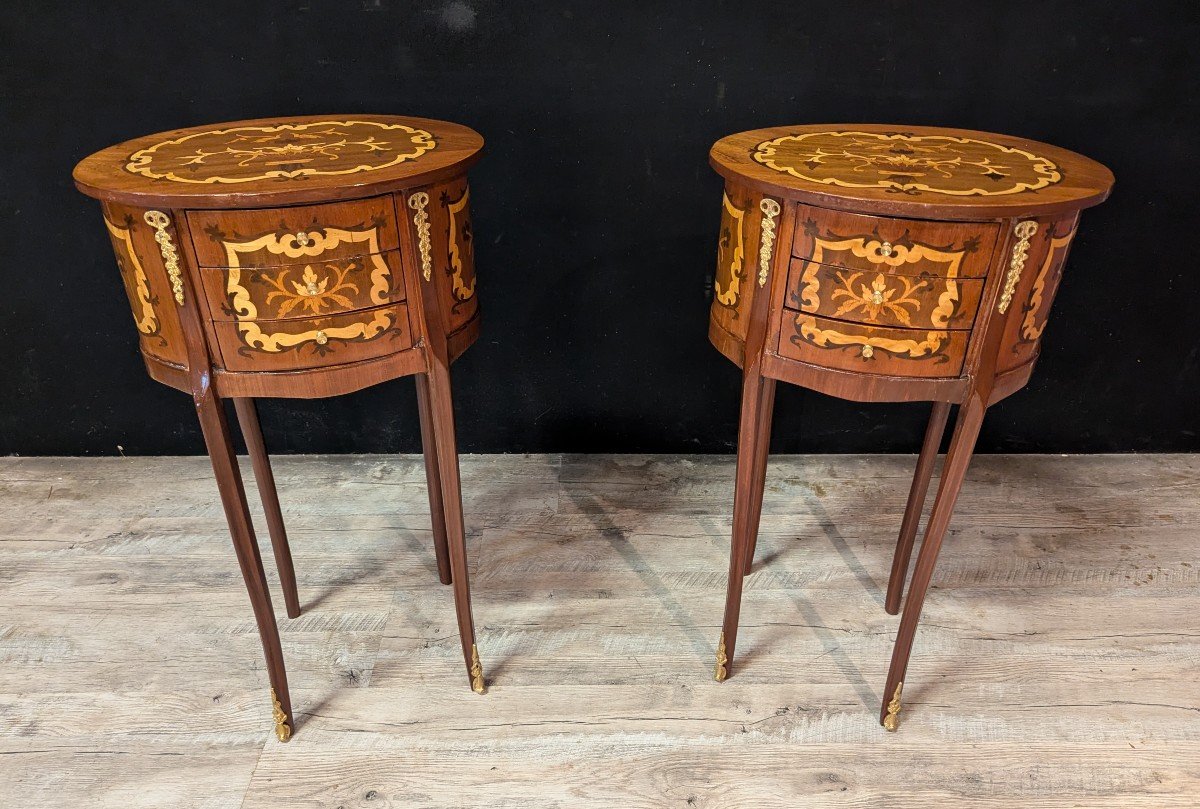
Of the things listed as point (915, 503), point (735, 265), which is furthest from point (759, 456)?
point (735, 265)

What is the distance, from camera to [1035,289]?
1211 mm

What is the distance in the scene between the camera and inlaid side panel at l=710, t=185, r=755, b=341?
128 centimetres

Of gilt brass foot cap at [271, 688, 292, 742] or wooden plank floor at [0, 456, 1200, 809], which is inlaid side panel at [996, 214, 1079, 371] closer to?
wooden plank floor at [0, 456, 1200, 809]

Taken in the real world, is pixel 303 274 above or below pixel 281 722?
above

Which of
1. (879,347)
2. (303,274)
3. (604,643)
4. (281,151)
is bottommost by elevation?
(604,643)

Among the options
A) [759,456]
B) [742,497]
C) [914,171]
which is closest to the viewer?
[914,171]

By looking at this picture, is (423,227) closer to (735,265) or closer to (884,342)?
(735,265)

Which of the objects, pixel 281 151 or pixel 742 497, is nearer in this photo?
pixel 281 151

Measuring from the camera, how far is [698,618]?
1748mm

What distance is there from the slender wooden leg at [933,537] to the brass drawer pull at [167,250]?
118cm

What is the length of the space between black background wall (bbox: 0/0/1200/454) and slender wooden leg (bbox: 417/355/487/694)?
29.8 inches

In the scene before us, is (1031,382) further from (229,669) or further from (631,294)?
(229,669)

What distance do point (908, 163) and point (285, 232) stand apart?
957mm

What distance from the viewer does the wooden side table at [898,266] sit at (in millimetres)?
1138
